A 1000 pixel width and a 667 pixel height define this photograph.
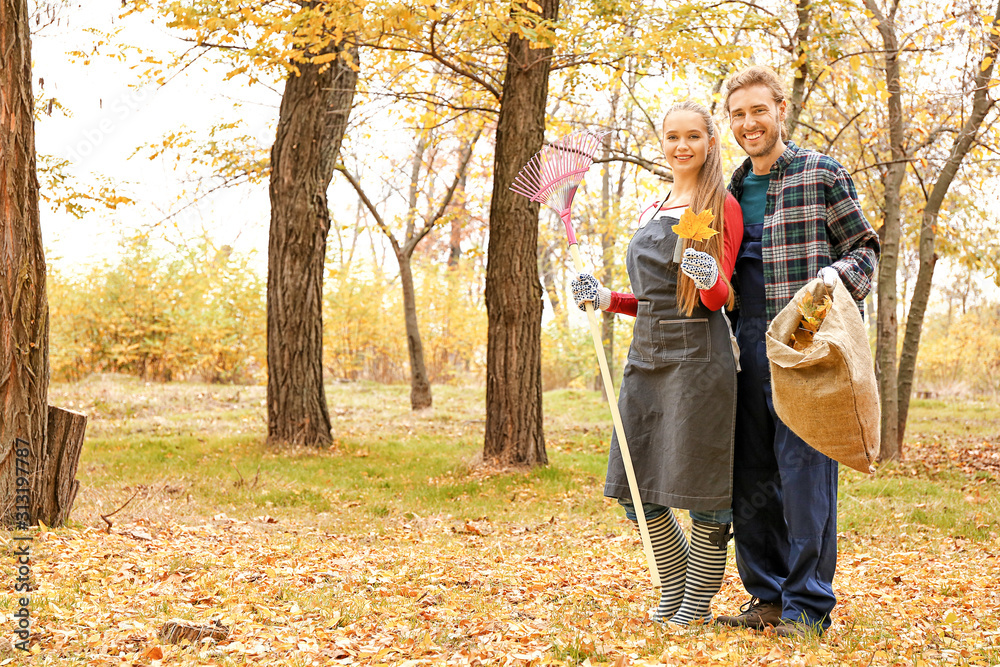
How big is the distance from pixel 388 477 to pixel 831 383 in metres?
5.25

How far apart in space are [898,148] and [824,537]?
597 centimetres

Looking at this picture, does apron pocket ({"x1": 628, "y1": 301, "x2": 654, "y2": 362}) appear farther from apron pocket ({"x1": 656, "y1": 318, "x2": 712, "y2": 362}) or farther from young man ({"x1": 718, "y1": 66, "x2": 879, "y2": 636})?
young man ({"x1": 718, "y1": 66, "x2": 879, "y2": 636})

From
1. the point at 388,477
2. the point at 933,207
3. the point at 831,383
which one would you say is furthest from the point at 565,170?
the point at 933,207

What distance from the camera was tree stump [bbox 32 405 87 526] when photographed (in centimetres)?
403

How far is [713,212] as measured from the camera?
2.60 m

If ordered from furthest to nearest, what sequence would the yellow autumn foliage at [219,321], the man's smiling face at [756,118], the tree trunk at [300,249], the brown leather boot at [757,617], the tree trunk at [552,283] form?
1. the tree trunk at [552,283]
2. the yellow autumn foliage at [219,321]
3. the tree trunk at [300,249]
4. the brown leather boot at [757,617]
5. the man's smiling face at [756,118]

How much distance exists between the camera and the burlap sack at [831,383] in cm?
224

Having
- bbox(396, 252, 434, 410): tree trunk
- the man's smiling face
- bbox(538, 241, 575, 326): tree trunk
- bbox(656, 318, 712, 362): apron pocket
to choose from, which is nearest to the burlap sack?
bbox(656, 318, 712, 362): apron pocket

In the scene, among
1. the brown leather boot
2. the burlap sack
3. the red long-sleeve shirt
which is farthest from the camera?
the brown leather boot

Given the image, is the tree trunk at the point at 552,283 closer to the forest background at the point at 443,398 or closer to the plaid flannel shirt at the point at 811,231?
the forest background at the point at 443,398

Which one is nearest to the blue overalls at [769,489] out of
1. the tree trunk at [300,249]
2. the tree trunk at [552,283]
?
the tree trunk at [300,249]

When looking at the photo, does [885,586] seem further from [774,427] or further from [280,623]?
[280,623]

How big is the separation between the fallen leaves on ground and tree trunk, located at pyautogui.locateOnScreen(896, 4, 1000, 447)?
3.51 meters

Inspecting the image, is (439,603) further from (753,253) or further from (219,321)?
(219,321)
